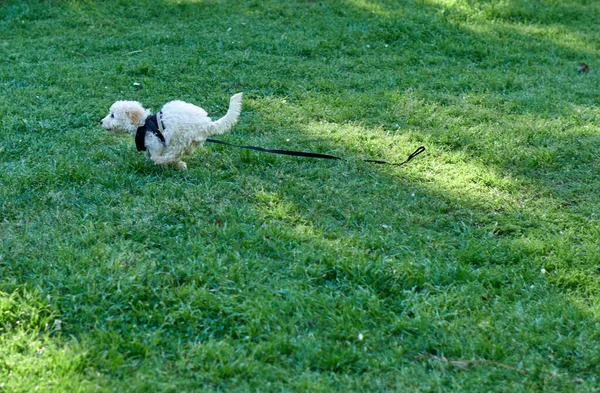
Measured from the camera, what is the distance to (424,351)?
3713 millimetres

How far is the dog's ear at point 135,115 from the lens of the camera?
5715 mm

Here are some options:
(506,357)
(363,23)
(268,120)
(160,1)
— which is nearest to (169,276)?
(506,357)

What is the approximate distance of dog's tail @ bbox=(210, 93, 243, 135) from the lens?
559 centimetres

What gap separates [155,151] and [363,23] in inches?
210

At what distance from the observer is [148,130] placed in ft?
18.3

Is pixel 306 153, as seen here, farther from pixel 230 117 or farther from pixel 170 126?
pixel 170 126

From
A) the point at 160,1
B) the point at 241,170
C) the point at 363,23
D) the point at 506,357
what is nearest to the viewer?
the point at 506,357

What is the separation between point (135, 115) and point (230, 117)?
80 cm

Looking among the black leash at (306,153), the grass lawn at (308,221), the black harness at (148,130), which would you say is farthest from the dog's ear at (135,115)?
the black leash at (306,153)

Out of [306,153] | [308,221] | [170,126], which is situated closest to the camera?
[308,221]

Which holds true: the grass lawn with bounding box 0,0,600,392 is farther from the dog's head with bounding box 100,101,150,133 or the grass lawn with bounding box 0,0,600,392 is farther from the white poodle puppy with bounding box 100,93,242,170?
the dog's head with bounding box 100,101,150,133

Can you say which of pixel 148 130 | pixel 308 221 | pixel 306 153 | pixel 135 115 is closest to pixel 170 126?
pixel 148 130

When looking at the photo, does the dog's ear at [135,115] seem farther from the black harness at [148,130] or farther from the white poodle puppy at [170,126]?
the black harness at [148,130]

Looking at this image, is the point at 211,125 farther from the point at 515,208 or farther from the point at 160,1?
the point at 160,1
